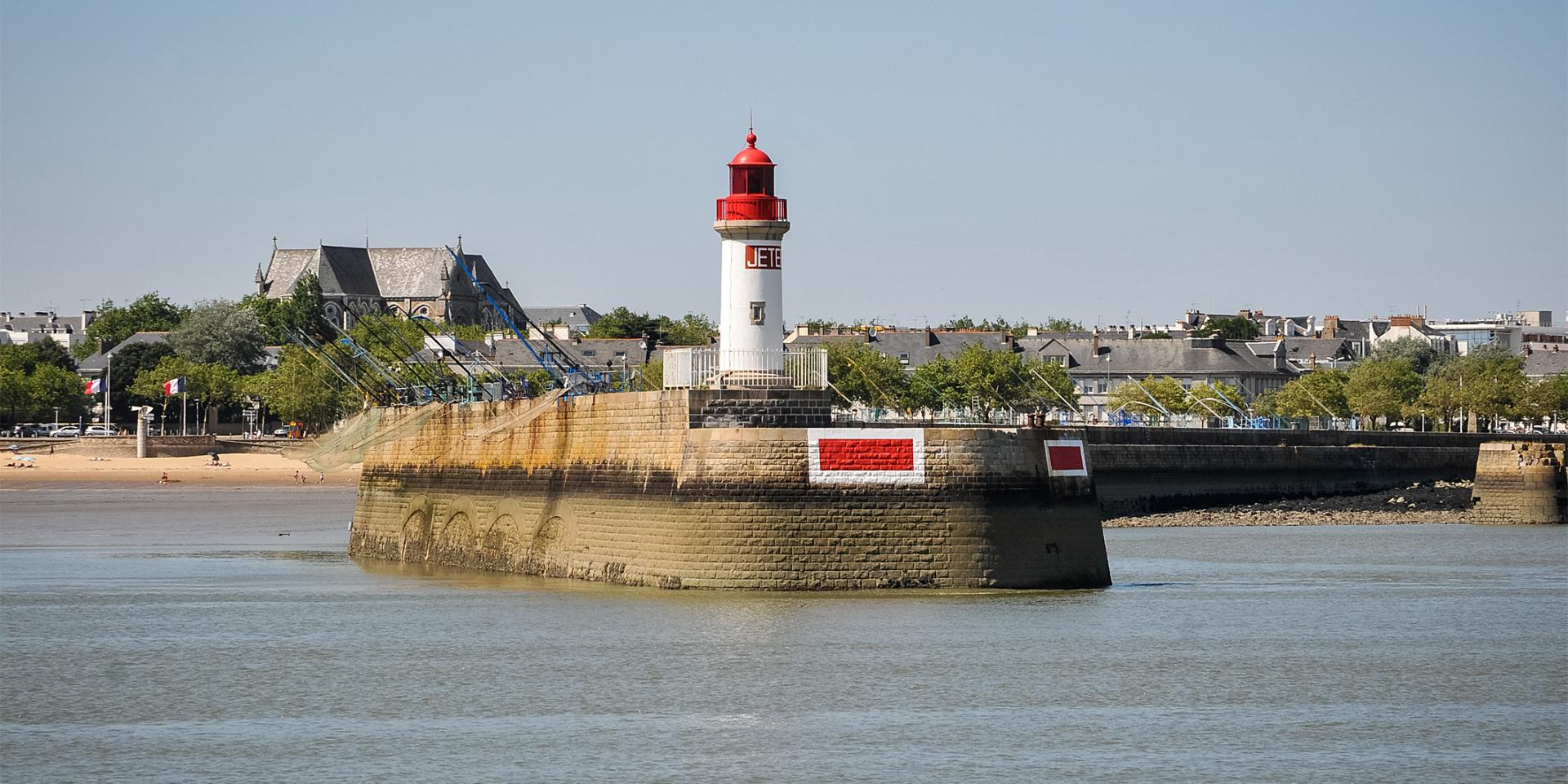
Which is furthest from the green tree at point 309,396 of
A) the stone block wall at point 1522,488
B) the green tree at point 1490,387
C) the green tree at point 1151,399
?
the stone block wall at point 1522,488

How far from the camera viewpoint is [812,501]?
3231cm

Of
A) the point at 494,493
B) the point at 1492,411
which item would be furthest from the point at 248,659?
the point at 1492,411

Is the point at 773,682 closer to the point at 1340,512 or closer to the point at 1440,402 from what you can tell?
the point at 1340,512

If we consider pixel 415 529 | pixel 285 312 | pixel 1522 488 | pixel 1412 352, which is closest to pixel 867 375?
pixel 1522 488

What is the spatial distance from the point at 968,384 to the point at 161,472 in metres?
40.4

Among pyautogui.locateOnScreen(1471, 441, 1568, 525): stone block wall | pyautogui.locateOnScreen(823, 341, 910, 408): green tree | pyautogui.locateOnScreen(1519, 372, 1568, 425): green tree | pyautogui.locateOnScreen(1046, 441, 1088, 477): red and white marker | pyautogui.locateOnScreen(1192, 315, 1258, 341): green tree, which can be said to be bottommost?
pyautogui.locateOnScreen(1471, 441, 1568, 525): stone block wall

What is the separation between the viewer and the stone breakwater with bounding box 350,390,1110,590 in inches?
1272

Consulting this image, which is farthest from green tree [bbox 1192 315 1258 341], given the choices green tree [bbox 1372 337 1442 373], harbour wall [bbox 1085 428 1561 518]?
harbour wall [bbox 1085 428 1561 518]

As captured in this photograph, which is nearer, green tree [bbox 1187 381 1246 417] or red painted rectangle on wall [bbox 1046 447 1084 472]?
red painted rectangle on wall [bbox 1046 447 1084 472]

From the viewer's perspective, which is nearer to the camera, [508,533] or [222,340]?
[508,533]

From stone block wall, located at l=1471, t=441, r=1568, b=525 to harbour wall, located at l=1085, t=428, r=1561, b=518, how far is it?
945cm

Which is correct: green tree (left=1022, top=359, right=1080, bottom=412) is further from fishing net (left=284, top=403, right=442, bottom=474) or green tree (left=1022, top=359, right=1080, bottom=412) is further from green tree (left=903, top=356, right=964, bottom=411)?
fishing net (left=284, top=403, right=442, bottom=474)

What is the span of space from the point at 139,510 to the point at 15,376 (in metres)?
65.8

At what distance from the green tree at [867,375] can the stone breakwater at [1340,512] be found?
24281 mm
